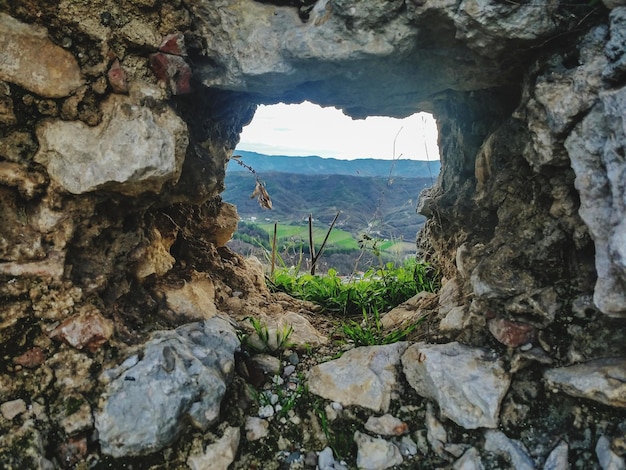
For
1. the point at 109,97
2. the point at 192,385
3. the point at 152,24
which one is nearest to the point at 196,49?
the point at 152,24

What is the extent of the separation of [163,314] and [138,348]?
0.44 m

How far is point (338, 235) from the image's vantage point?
19.2 metres

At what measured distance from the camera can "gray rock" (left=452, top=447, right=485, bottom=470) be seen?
7.18 ft

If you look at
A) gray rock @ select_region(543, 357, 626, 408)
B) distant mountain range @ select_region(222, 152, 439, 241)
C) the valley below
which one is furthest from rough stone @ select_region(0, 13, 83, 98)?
distant mountain range @ select_region(222, 152, 439, 241)

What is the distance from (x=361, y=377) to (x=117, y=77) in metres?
2.23

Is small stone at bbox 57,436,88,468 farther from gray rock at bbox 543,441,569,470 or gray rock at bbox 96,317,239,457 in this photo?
gray rock at bbox 543,441,569,470

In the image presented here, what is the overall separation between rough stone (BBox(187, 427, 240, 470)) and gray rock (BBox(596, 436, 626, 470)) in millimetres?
1787

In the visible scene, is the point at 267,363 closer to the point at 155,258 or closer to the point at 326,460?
the point at 326,460

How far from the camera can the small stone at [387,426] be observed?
2420mm

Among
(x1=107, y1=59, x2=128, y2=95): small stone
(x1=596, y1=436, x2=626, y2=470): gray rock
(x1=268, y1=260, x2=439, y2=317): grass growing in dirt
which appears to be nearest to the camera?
(x1=596, y1=436, x2=626, y2=470): gray rock

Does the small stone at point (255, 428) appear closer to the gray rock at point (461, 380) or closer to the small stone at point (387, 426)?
the small stone at point (387, 426)

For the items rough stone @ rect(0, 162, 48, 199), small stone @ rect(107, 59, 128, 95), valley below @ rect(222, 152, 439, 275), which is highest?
small stone @ rect(107, 59, 128, 95)

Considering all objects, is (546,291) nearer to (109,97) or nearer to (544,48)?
(544,48)

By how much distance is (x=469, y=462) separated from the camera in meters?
2.20
